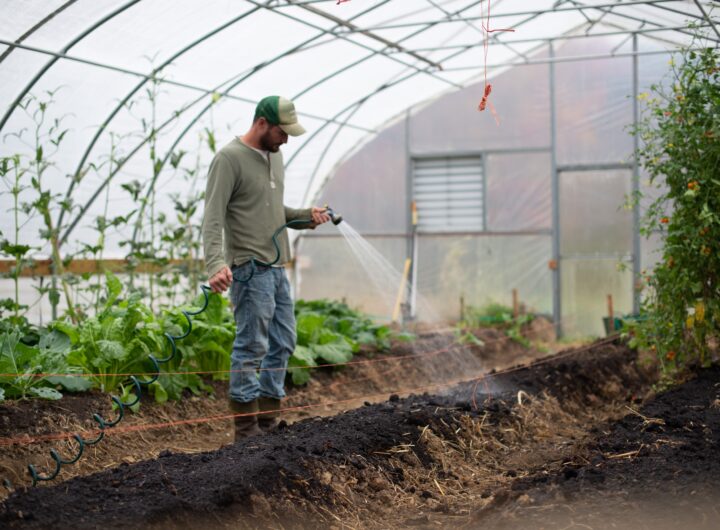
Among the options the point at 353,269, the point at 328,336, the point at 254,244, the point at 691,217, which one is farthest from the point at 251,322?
the point at 353,269

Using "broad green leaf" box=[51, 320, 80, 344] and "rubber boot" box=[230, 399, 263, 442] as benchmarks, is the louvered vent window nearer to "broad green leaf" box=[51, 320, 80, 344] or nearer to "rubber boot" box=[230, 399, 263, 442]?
"broad green leaf" box=[51, 320, 80, 344]

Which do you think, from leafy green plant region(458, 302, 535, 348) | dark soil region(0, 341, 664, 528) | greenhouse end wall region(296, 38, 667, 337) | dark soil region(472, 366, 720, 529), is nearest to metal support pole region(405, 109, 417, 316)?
greenhouse end wall region(296, 38, 667, 337)

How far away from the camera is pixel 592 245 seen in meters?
10.2

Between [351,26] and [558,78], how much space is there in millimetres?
3942

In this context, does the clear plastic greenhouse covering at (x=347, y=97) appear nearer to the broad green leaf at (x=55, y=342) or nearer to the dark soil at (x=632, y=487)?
the broad green leaf at (x=55, y=342)

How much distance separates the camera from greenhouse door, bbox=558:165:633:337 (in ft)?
33.0

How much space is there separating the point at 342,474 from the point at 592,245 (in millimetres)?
7426

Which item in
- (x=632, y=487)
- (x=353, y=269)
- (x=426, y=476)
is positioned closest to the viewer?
(x=632, y=487)

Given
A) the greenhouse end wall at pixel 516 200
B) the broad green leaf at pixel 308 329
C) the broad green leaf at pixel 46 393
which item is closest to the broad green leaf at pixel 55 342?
the broad green leaf at pixel 46 393

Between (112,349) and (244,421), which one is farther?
(112,349)

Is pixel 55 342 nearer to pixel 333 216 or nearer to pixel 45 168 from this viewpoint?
pixel 45 168

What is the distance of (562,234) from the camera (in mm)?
10320

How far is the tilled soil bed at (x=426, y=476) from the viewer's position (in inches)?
108

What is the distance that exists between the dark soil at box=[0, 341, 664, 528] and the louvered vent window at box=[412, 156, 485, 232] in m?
6.11
